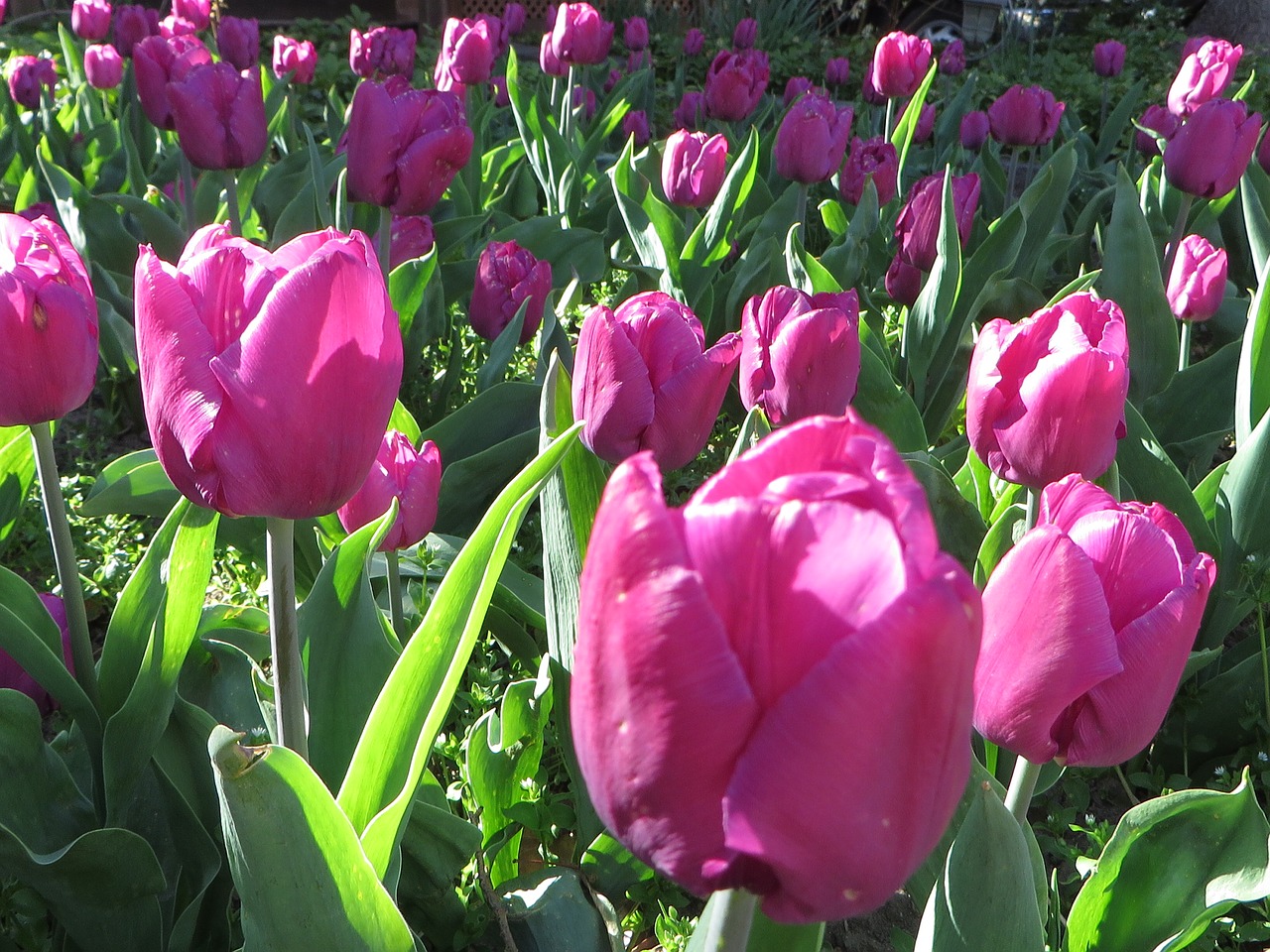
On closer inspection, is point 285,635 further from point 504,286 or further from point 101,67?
point 101,67

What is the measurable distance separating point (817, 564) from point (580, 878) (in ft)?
3.15

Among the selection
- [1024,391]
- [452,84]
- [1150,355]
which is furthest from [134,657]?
[452,84]

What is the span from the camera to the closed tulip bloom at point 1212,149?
2.44 m

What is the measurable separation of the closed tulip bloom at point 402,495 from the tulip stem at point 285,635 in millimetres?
315

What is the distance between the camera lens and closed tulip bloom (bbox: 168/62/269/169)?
229 centimetres

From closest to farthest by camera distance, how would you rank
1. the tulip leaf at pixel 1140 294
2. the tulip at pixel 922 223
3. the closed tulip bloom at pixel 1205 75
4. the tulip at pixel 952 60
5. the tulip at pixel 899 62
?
the tulip leaf at pixel 1140 294 → the tulip at pixel 922 223 → the closed tulip bloom at pixel 1205 75 → the tulip at pixel 899 62 → the tulip at pixel 952 60

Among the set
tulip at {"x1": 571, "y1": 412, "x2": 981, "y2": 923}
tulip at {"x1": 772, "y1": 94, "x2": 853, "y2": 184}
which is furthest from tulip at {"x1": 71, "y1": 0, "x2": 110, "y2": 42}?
tulip at {"x1": 571, "y1": 412, "x2": 981, "y2": 923}

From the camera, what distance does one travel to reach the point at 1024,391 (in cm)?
113

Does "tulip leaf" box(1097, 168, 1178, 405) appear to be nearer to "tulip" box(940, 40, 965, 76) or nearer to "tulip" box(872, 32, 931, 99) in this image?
"tulip" box(872, 32, 931, 99)

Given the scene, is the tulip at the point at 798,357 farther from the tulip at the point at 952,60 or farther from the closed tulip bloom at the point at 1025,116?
the tulip at the point at 952,60

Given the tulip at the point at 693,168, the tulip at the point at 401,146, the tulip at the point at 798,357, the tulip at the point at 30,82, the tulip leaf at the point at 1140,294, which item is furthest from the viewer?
the tulip at the point at 30,82

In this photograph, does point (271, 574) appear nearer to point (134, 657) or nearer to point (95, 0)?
point (134, 657)

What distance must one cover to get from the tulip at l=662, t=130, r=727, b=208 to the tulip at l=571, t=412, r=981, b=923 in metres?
2.38

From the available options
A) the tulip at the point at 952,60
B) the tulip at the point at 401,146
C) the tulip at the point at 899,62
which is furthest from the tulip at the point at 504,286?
the tulip at the point at 952,60
